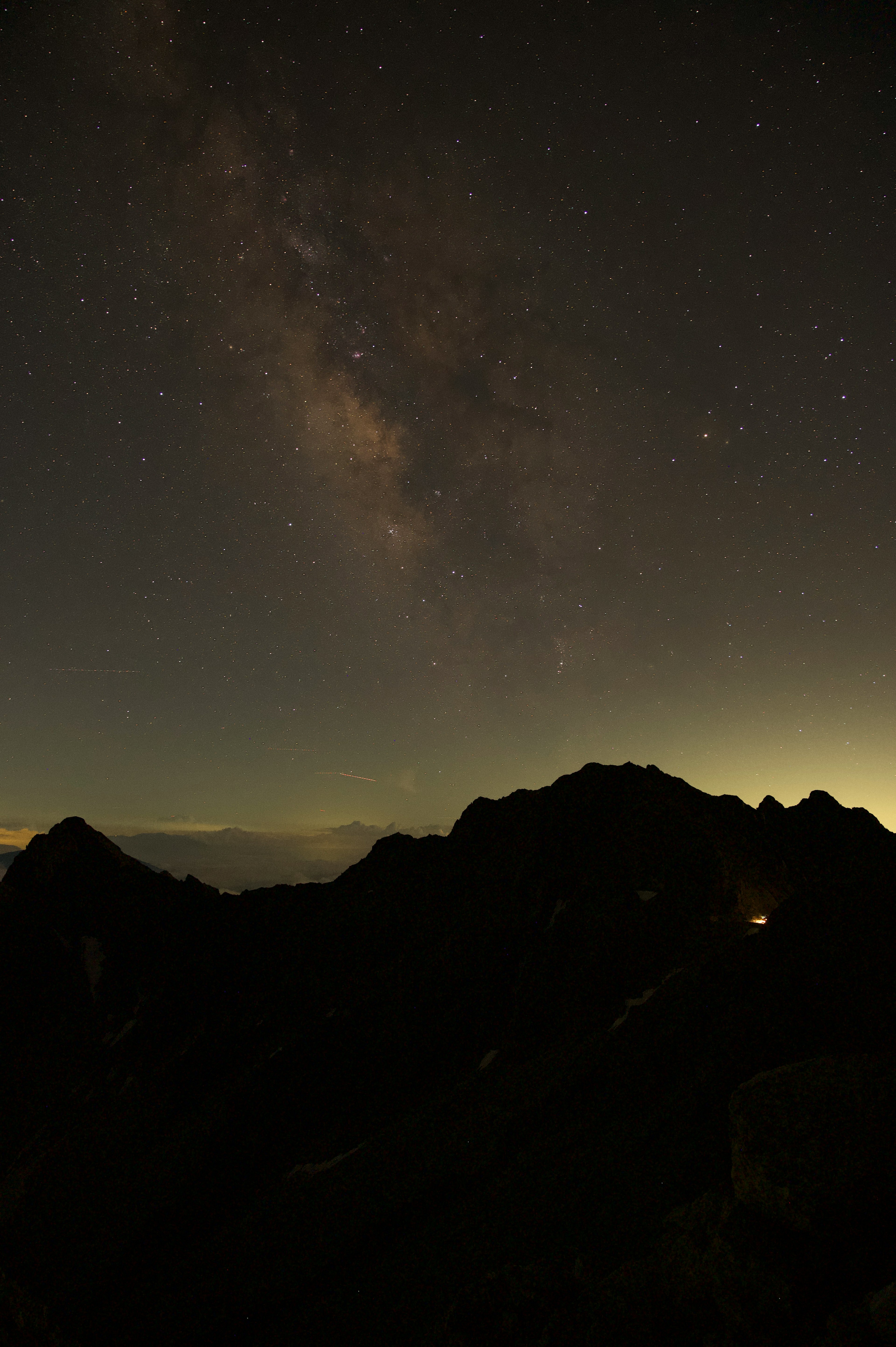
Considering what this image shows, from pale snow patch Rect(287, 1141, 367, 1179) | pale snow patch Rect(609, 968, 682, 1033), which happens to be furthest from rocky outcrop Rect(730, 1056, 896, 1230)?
pale snow patch Rect(287, 1141, 367, 1179)

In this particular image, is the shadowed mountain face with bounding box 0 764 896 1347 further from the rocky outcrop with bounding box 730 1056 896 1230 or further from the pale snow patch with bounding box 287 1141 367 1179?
the rocky outcrop with bounding box 730 1056 896 1230

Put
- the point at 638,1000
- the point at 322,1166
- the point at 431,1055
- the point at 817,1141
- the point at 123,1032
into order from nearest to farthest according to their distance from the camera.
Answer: the point at 817,1141 → the point at 638,1000 → the point at 322,1166 → the point at 431,1055 → the point at 123,1032

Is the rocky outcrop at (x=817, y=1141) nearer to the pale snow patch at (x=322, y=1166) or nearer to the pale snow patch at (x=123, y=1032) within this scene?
the pale snow patch at (x=322, y=1166)

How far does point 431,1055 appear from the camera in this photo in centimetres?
4566

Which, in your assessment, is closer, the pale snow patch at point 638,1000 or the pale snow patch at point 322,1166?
the pale snow patch at point 638,1000

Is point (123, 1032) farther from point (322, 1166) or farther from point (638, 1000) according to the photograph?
point (638, 1000)

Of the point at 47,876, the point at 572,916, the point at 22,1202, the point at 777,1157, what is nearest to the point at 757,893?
the point at 572,916

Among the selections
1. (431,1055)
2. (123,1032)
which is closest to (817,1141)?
(431,1055)

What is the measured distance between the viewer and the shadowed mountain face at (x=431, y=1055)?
22.7 metres

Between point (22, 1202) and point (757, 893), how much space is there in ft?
222

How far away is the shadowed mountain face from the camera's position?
22.7 meters

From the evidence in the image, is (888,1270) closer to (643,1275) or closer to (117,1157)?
(643,1275)

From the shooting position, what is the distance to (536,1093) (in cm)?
3077

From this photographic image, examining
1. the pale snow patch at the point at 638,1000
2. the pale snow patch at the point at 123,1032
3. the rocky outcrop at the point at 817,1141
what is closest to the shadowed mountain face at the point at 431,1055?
the pale snow patch at the point at 638,1000
